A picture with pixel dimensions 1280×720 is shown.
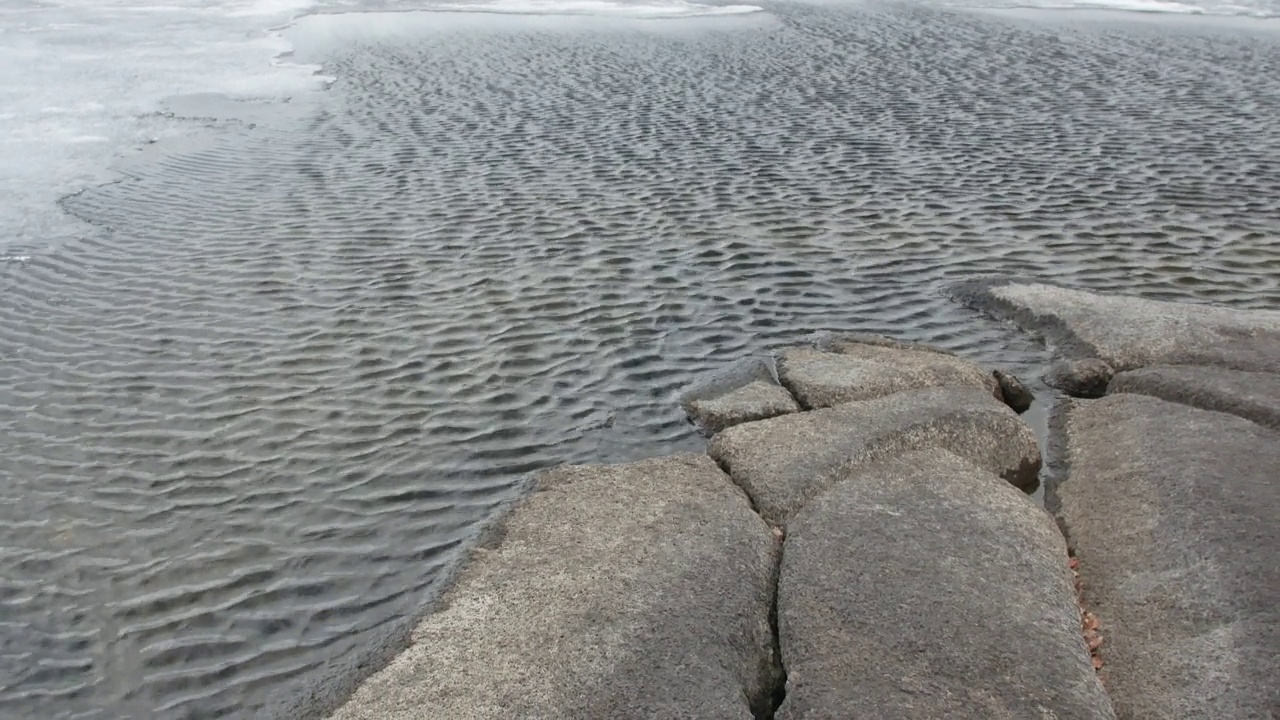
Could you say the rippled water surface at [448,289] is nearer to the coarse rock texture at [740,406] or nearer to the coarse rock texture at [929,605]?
the coarse rock texture at [740,406]

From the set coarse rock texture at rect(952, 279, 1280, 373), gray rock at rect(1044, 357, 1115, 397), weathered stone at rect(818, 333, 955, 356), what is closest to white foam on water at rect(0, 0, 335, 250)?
weathered stone at rect(818, 333, 955, 356)

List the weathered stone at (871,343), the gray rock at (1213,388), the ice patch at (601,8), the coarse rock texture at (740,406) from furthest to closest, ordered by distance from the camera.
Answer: the ice patch at (601,8), the weathered stone at (871,343), the coarse rock texture at (740,406), the gray rock at (1213,388)

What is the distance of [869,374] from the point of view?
33.2 feet

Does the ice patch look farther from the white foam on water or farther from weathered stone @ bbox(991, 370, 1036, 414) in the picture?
weathered stone @ bbox(991, 370, 1036, 414)

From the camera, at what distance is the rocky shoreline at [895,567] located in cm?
609

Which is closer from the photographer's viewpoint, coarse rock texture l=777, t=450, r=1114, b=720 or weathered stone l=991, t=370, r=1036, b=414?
coarse rock texture l=777, t=450, r=1114, b=720

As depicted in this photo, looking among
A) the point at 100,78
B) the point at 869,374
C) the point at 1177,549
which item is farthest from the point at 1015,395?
the point at 100,78

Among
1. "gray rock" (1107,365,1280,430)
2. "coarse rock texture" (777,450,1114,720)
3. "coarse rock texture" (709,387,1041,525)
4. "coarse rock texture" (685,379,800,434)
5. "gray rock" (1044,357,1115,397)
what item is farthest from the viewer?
"gray rock" (1044,357,1115,397)

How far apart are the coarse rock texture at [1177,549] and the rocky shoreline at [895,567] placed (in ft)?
0.06

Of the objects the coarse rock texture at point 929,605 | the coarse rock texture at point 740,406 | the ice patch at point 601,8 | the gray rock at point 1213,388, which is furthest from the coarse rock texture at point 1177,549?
the ice patch at point 601,8

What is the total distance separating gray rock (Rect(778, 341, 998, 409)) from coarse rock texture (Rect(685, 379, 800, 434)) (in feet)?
0.62

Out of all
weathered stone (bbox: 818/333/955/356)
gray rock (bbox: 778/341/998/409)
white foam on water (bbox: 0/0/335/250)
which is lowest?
weathered stone (bbox: 818/333/955/356)

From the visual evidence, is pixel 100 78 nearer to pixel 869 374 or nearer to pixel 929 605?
pixel 869 374

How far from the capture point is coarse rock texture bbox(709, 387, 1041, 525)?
832 cm
